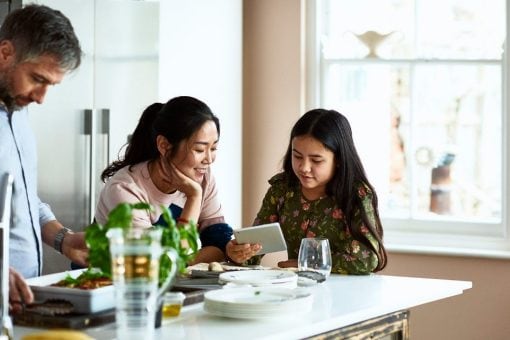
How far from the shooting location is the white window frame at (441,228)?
4945mm

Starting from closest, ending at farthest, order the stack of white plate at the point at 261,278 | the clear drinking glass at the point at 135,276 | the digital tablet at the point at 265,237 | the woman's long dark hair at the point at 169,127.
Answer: the clear drinking glass at the point at 135,276
the stack of white plate at the point at 261,278
the digital tablet at the point at 265,237
the woman's long dark hair at the point at 169,127

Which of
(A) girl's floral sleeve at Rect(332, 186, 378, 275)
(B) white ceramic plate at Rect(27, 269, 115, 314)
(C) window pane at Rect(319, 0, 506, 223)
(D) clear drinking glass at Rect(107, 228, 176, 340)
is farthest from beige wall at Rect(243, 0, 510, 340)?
(D) clear drinking glass at Rect(107, 228, 176, 340)

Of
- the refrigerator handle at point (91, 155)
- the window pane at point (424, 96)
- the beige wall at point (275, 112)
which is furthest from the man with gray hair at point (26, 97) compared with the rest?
the window pane at point (424, 96)

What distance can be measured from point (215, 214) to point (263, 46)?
6.53ft

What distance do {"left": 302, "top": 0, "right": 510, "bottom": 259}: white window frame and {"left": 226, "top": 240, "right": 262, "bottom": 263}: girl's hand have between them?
6.14 feet

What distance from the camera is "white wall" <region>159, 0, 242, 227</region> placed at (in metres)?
4.79

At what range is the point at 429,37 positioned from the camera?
205 inches

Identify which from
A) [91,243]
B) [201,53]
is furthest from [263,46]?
[91,243]

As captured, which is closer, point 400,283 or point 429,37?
point 400,283

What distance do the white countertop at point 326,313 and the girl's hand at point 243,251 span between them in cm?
28

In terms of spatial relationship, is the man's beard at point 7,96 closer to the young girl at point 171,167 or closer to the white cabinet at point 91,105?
the young girl at point 171,167

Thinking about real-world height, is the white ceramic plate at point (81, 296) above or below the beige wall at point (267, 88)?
below

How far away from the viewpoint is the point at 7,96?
102 inches

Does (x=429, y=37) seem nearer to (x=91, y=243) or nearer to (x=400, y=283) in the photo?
(x=400, y=283)
